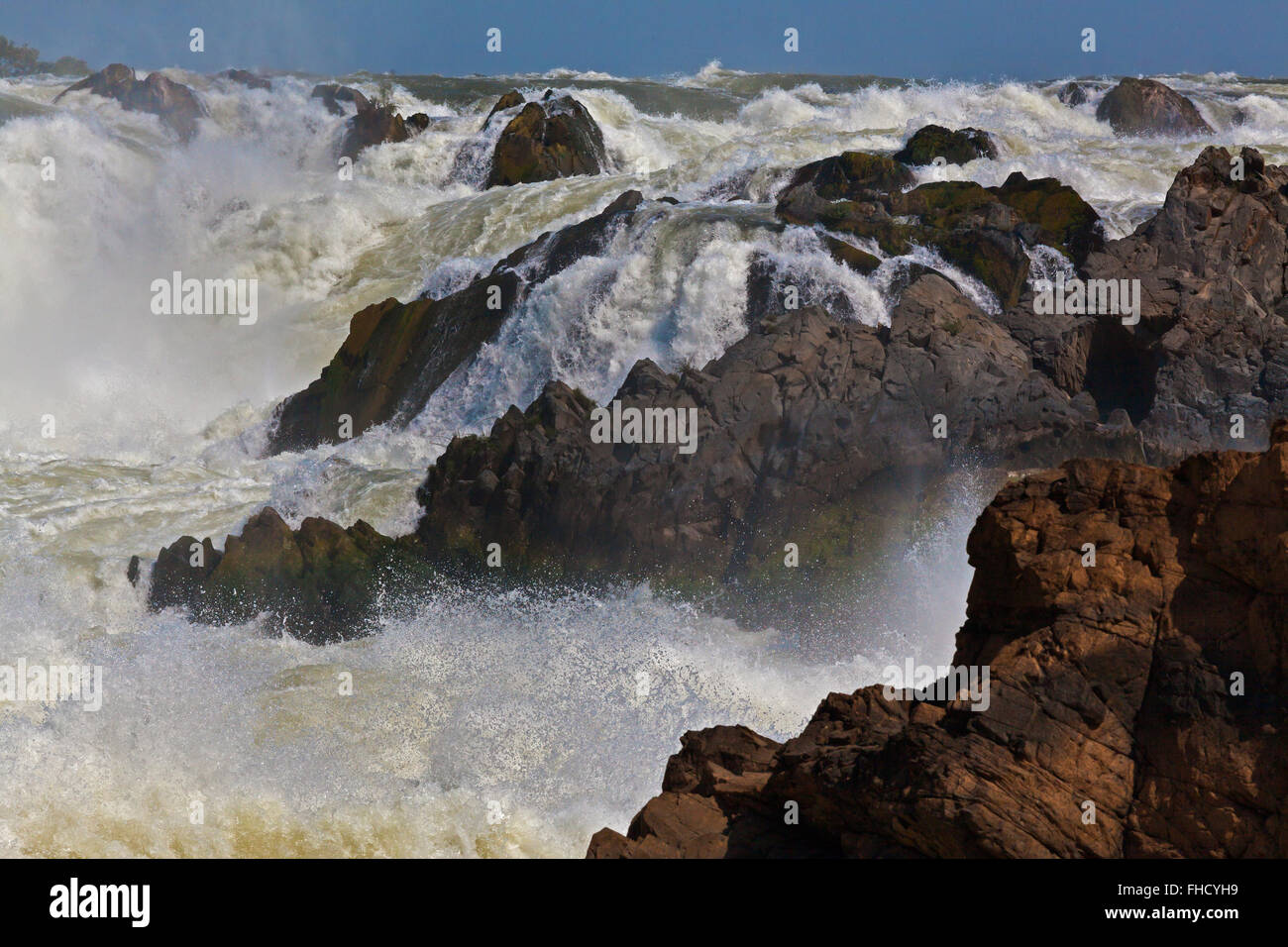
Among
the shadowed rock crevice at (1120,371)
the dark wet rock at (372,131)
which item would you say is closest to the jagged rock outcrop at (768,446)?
the shadowed rock crevice at (1120,371)

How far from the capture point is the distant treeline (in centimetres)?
7025

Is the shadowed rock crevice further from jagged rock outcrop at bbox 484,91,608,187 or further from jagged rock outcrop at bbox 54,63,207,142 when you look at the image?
jagged rock outcrop at bbox 54,63,207,142

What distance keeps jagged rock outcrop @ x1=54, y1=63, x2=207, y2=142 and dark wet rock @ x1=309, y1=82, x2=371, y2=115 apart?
151 inches

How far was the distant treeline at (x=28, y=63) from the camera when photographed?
70.2 metres

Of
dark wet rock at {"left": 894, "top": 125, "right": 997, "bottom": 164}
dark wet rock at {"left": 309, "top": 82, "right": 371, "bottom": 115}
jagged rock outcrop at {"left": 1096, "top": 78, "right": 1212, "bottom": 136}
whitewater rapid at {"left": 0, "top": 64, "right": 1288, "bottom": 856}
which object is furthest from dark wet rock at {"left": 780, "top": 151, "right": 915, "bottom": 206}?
dark wet rock at {"left": 309, "top": 82, "right": 371, "bottom": 115}

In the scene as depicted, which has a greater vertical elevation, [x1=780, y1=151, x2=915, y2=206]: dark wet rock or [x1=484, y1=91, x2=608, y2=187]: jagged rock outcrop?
[x1=484, y1=91, x2=608, y2=187]: jagged rock outcrop

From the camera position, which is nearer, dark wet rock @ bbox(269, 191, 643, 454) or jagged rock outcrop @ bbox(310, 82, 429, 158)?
dark wet rock @ bbox(269, 191, 643, 454)

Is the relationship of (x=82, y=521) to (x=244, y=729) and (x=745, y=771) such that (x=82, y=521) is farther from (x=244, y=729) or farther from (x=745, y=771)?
(x=745, y=771)

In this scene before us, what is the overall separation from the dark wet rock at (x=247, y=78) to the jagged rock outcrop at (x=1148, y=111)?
27721 mm

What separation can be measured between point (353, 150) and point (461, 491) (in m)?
27.3

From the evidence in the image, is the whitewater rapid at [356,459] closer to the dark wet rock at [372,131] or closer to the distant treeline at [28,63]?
the dark wet rock at [372,131]
